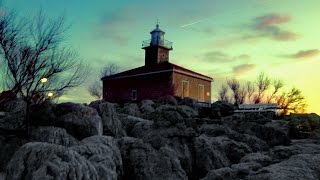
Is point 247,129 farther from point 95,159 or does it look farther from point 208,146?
point 95,159

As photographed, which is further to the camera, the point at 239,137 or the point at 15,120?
the point at 239,137

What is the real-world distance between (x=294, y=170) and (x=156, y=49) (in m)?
38.8

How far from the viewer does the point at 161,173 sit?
30.9 ft

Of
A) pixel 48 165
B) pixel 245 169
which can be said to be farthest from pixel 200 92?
pixel 48 165


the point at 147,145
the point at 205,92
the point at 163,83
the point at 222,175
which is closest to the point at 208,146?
the point at 147,145

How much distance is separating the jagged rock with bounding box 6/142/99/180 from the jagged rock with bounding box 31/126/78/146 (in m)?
4.73

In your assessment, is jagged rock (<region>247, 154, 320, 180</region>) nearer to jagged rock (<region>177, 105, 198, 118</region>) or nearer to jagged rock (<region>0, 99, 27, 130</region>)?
jagged rock (<region>0, 99, 27, 130</region>)

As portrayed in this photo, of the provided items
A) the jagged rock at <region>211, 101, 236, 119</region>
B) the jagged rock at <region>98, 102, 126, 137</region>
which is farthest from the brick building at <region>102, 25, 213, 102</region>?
the jagged rock at <region>98, 102, 126, 137</region>

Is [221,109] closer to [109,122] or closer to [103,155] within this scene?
[109,122]

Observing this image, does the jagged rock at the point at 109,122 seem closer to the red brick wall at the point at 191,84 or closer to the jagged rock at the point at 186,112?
the jagged rock at the point at 186,112

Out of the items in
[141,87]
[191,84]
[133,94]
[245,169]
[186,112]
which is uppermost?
[191,84]

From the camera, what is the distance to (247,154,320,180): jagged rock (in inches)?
267

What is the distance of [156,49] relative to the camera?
45156 millimetres

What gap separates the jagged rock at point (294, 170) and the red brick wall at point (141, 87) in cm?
3236
